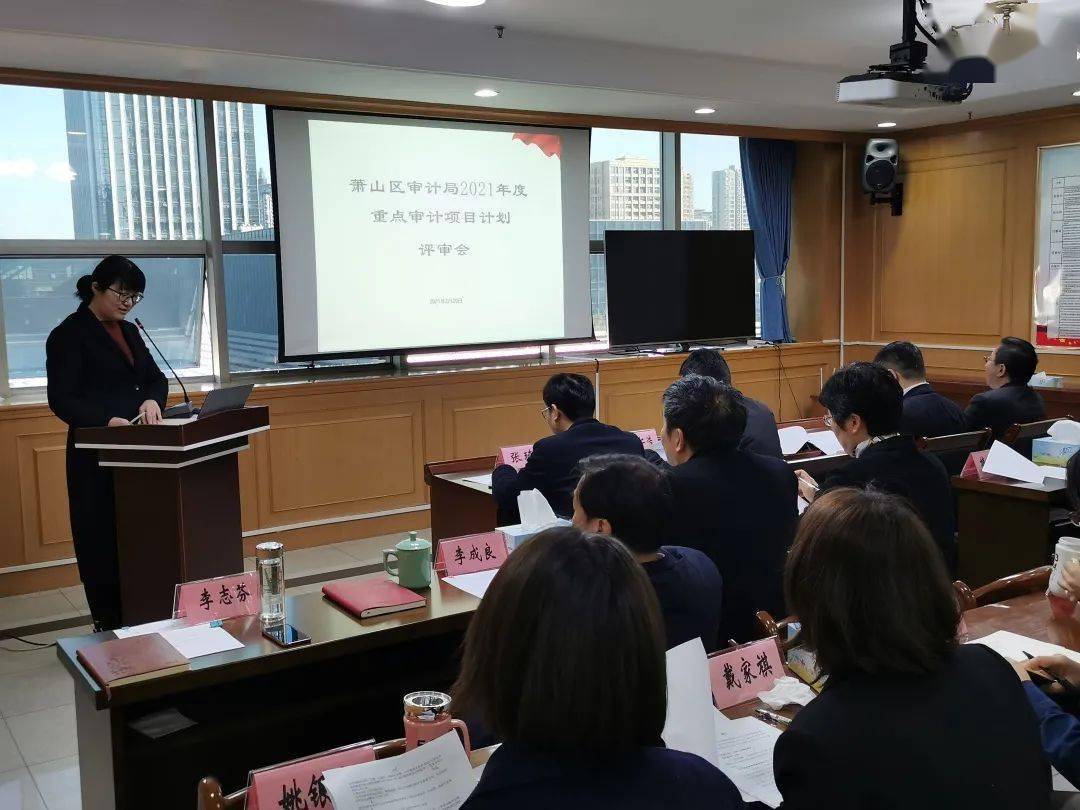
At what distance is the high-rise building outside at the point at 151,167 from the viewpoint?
16.9 ft

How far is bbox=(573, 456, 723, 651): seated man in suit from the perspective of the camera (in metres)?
2.00

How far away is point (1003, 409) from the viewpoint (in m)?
4.64

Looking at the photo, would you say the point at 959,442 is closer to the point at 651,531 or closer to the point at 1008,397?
the point at 1008,397

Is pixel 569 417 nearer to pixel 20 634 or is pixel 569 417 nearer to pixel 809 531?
pixel 809 531

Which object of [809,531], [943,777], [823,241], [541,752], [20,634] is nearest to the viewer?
[541,752]

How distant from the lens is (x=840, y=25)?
5.21 meters

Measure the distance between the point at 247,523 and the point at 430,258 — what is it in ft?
6.31

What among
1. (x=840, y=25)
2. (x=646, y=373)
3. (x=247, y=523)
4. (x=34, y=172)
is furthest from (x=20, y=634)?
(x=840, y=25)

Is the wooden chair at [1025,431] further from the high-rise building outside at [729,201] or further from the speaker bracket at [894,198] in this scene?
the high-rise building outside at [729,201]

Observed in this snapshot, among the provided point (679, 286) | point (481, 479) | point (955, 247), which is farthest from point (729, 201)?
point (481, 479)

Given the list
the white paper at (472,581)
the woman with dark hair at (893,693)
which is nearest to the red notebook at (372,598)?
the white paper at (472,581)

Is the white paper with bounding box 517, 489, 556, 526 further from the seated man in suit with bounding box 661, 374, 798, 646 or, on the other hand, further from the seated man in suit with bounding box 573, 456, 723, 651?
the seated man in suit with bounding box 573, 456, 723, 651

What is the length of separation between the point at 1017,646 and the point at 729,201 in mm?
6158

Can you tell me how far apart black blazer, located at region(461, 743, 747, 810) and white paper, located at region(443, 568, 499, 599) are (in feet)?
4.36
